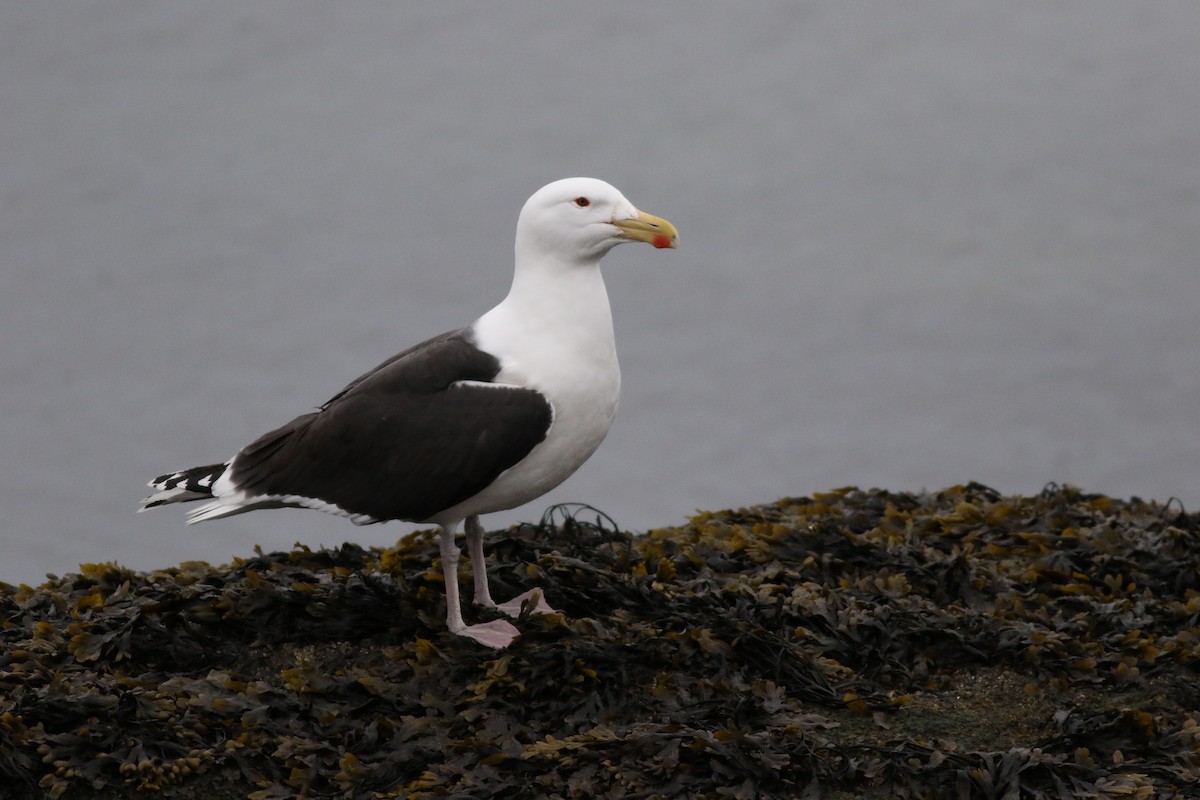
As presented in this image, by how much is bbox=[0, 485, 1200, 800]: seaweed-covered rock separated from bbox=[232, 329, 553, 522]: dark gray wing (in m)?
0.50

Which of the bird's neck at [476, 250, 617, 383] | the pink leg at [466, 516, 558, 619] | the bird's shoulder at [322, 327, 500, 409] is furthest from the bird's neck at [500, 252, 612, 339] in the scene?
the pink leg at [466, 516, 558, 619]

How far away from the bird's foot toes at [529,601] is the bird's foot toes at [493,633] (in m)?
0.10

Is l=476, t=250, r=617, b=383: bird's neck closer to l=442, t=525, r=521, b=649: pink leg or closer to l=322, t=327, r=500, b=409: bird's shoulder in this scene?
l=322, t=327, r=500, b=409: bird's shoulder

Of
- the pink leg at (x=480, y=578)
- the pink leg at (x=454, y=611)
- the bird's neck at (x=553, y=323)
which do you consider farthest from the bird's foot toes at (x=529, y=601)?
the bird's neck at (x=553, y=323)

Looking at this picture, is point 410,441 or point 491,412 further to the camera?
point 410,441

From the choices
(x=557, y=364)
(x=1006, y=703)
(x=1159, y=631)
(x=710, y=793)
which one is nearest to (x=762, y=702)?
(x=710, y=793)

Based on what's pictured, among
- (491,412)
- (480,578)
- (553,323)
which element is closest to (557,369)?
(553,323)

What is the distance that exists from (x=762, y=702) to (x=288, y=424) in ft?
6.81

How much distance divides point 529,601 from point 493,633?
0.17 meters

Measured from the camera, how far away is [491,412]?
5.29m

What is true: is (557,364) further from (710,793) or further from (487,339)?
(710,793)

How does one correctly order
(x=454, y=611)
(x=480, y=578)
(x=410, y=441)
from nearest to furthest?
(x=410, y=441) < (x=454, y=611) < (x=480, y=578)

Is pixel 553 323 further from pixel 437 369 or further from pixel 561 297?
pixel 437 369

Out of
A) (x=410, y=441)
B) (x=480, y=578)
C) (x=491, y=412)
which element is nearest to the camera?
(x=491, y=412)
